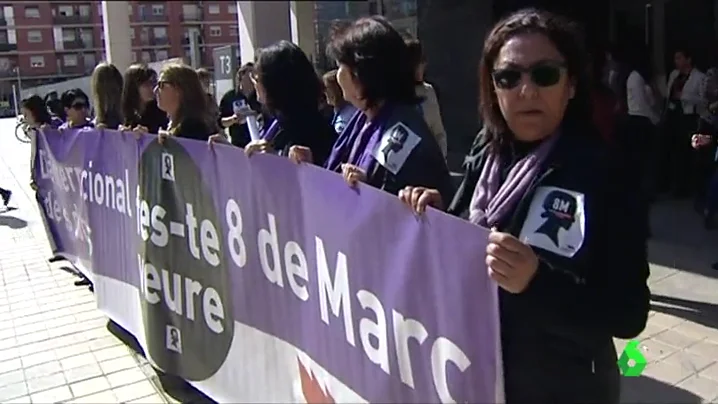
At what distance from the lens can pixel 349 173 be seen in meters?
A: 2.23

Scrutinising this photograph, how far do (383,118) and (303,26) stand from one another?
532 inches

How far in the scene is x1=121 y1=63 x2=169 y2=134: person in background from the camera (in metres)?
5.11

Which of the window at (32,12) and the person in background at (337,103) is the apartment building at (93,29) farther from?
the person in background at (337,103)

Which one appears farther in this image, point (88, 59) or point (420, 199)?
point (88, 59)

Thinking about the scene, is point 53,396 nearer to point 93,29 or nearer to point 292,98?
point 292,98

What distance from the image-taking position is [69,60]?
73.1 metres

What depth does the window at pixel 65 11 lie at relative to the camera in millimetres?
67375

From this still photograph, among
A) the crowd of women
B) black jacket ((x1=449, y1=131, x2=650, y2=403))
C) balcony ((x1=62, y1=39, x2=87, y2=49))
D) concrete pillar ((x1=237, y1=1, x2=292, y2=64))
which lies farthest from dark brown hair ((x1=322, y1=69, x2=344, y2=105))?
balcony ((x1=62, y1=39, x2=87, y2=49))

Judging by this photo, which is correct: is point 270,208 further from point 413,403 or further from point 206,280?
point 413,403

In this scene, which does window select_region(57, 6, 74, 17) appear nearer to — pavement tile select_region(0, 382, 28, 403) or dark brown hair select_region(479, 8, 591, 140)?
pavement tile select_region(0, 382, 28, 403)

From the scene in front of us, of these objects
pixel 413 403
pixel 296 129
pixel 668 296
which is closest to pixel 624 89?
pixel 668 296

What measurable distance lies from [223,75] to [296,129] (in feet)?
30.6

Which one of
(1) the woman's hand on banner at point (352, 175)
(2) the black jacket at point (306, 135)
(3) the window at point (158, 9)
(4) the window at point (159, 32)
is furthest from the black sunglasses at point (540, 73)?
(3) the window at point (158, 9)

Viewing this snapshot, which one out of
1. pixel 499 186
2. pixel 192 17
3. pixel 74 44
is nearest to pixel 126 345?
pixel 499 186
